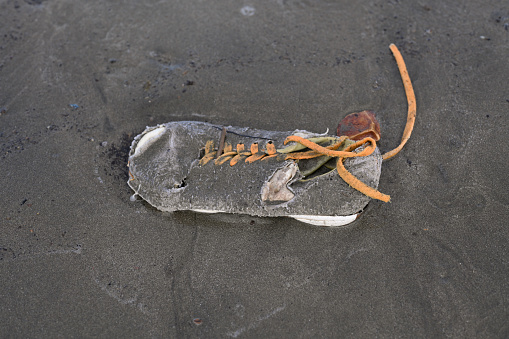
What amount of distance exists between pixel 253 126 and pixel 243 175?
91 centimetres

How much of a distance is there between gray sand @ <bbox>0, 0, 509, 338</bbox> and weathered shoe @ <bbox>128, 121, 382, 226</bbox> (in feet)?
0.82

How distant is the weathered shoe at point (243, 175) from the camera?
110 inches

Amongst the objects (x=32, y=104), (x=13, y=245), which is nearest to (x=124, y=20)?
(x=32, y=104)

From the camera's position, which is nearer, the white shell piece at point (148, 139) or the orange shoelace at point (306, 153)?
the orange shoelace at point (306, 153)

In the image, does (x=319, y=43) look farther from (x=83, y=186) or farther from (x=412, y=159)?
(x=83, y=186)

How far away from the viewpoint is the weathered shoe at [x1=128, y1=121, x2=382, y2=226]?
2.78 meters

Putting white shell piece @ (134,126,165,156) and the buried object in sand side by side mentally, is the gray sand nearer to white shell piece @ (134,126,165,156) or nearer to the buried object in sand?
the buried object in sand

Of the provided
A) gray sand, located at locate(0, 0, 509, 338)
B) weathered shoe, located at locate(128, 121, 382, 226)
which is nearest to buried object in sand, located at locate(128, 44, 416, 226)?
weathered shoe, located at locate(128, 121, 382, 226)

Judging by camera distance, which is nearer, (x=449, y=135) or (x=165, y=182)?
(x=165, y=182)

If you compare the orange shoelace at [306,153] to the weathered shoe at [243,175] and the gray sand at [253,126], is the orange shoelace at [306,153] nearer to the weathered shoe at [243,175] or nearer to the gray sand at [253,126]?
the weathered shoe at [243,175]

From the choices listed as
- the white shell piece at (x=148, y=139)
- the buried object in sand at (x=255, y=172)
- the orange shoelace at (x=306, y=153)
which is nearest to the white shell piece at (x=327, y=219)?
the buried object in sand at (x=255, y=172)

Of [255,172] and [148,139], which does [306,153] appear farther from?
[148,139]

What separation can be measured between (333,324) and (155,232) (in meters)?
1.55

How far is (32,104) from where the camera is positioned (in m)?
3.85
